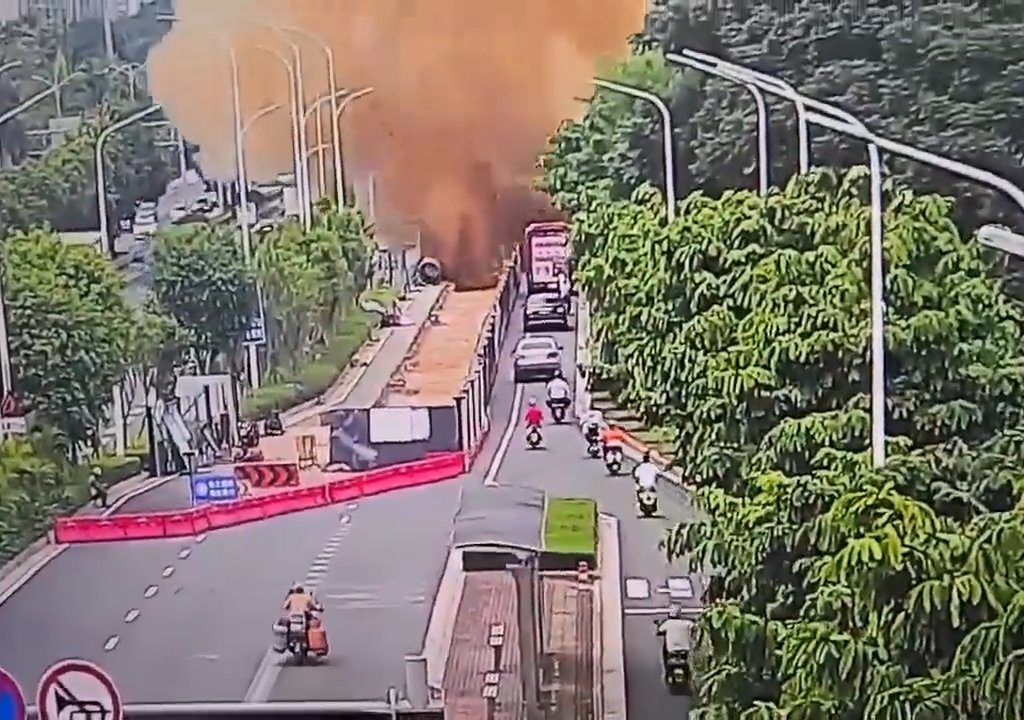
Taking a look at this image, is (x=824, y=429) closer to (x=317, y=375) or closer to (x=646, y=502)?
(x=646, y=502)

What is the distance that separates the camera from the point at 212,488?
2664 millimetres

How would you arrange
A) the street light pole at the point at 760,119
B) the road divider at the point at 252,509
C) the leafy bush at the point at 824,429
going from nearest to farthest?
the leafy bush at the point at 824,429, the street light pole at the point at 760,119, the road divider at the point at 252,509

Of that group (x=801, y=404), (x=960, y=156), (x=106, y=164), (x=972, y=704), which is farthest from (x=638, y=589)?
(x=106, y=164)

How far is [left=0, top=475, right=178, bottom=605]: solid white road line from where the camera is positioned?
2.68 meters

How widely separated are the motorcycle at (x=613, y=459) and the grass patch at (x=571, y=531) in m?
0.08

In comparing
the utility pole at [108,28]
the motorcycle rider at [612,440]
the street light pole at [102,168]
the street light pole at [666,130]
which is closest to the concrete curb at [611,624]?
the motorcycle rider at [612,440]

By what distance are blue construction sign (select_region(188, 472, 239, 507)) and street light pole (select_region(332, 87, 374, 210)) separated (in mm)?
502

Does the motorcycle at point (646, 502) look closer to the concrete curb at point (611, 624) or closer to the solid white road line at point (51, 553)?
the concrete curb at point (611, 624)

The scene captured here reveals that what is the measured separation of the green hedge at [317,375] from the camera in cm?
265

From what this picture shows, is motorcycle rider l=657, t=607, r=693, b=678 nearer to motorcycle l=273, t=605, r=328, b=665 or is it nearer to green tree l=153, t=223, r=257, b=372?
motorcycle l=273, t=605, r=328, b=665

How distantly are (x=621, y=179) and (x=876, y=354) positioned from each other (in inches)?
20.0

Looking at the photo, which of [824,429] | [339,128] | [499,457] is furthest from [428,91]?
[824,429]

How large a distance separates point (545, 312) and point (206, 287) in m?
0.57

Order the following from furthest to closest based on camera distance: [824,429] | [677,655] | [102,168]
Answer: [102,168] < [677,655] < [824,429]
